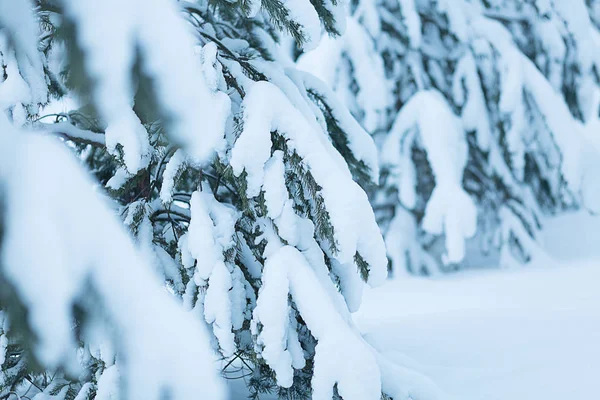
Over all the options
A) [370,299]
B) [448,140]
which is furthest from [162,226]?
[448,140]

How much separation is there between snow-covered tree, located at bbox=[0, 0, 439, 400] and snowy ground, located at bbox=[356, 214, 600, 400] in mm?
849

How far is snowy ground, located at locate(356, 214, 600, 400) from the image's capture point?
3070mm

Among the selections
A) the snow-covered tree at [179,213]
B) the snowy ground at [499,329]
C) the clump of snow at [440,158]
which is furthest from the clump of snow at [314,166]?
the clump of snow at [440,158]

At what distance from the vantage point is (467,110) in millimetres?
6656

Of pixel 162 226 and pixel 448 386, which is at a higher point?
pixel 162 226

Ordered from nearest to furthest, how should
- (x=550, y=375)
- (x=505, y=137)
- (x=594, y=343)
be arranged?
(x=550, y=375), (x=594, y=343), (x=505, y=137)

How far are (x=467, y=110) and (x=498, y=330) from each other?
3356mm

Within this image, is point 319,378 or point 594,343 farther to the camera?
point 594,343

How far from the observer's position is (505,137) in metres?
6.90

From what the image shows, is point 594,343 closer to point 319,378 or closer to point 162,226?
point 319,378

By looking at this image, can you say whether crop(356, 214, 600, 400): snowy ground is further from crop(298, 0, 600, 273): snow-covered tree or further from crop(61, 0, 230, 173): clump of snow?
crop(61, 0, 230, 173): clump of snow

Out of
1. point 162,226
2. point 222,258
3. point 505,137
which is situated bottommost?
point 505,137

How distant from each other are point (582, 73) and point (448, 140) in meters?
2.26

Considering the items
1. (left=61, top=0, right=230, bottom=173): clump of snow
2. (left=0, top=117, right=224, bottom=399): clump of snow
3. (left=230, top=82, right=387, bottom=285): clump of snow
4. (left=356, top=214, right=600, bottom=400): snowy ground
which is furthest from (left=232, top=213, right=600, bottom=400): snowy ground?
(left=61, top=0, right=230, bottom=173): clump of snow
